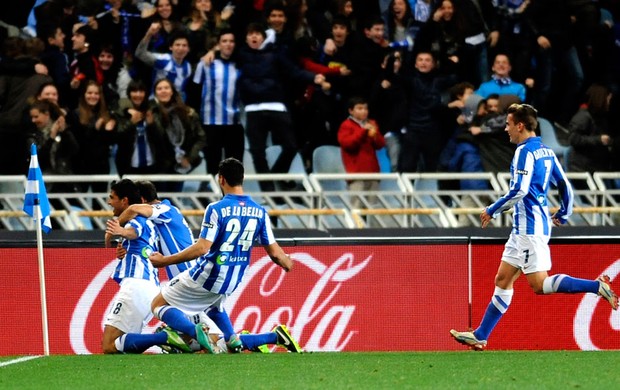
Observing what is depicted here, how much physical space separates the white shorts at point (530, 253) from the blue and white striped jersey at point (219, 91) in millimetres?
6004

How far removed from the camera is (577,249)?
14148mm

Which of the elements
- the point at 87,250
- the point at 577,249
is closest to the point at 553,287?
the point at 577,249

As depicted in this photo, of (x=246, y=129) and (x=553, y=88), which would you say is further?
(x=553, y=88)

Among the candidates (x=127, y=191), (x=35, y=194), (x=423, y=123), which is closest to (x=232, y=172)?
(x=127, y=191)

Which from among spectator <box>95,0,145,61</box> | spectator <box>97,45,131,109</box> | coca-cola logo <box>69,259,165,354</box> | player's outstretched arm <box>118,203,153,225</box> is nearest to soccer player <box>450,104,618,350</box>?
player's outstretched arm <box>118,203,153,225</box>

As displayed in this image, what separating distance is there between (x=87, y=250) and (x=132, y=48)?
3988 mm

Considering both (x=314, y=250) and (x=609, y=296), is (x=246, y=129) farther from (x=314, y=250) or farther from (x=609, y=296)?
(x=609, y=296)

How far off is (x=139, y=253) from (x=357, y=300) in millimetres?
2708

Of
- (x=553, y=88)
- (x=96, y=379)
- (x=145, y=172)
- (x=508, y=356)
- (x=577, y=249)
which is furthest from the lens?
(x=553, y=88)

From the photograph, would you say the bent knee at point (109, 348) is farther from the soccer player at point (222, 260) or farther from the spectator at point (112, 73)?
the spectator at point (112, 73)

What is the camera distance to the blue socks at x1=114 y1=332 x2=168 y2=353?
11984mm

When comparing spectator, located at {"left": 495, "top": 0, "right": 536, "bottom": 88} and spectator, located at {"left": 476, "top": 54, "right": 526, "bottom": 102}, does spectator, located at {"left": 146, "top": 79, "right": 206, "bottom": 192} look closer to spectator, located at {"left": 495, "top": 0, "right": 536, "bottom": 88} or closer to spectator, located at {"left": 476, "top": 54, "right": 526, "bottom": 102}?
spectator, located at {"left": 476, "top": 54, "right": 526, "bottom": 102}

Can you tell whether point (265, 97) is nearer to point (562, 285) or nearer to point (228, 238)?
point (228, 238)

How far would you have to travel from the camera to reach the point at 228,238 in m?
11.5
